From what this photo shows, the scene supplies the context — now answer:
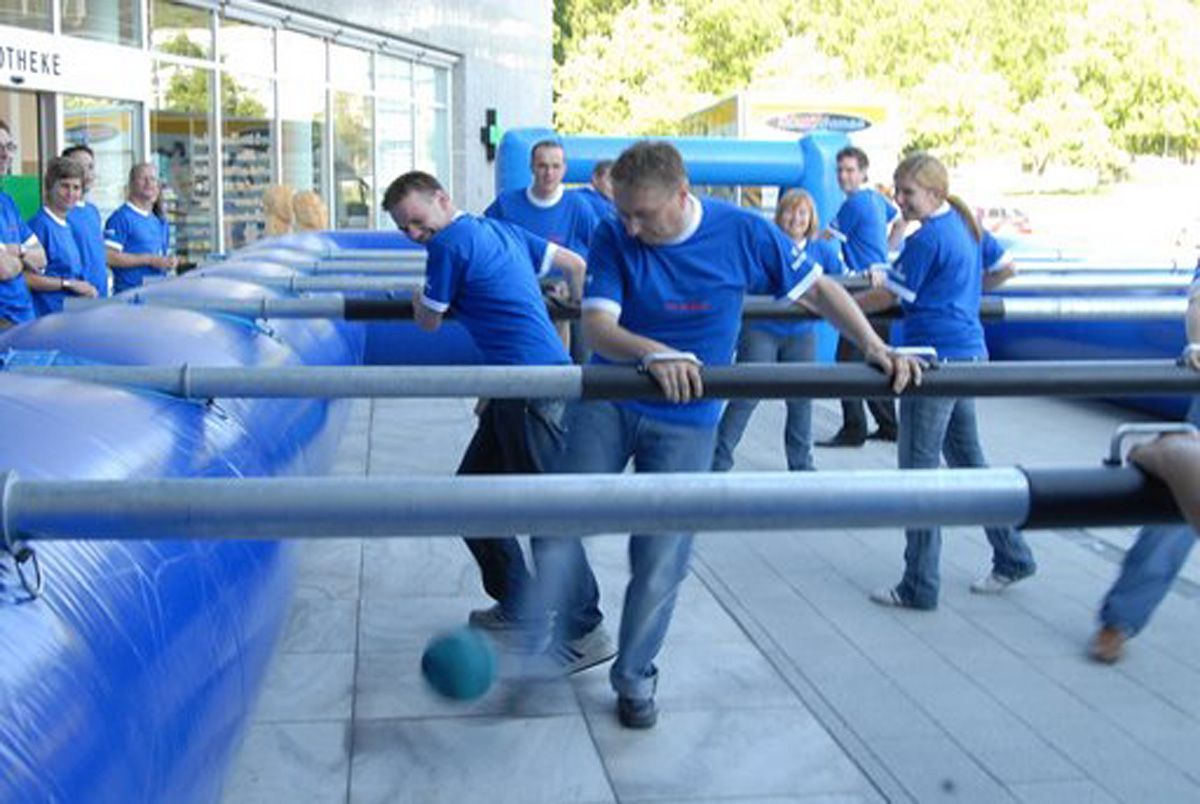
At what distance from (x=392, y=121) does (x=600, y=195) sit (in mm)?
14732

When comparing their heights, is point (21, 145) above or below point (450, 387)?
above

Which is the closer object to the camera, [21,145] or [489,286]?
[489,286]

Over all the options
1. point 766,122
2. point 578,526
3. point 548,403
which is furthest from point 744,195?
point 578,526

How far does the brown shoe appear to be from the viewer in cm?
582

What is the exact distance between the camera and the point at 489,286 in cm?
551

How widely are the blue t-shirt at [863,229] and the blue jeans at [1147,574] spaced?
4.95 metres

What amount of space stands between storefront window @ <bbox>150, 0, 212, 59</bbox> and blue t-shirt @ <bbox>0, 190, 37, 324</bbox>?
802cm

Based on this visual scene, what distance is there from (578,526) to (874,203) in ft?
28.4

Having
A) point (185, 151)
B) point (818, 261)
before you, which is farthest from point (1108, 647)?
point (185, 151)

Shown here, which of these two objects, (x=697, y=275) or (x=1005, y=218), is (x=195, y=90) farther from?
(x=1005, y=218)

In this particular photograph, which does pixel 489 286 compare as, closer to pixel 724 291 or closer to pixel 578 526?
pixel 724 291

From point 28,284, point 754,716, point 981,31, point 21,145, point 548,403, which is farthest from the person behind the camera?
point 981,31

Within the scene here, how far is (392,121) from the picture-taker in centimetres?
2372

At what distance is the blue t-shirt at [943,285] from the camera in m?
6.42
